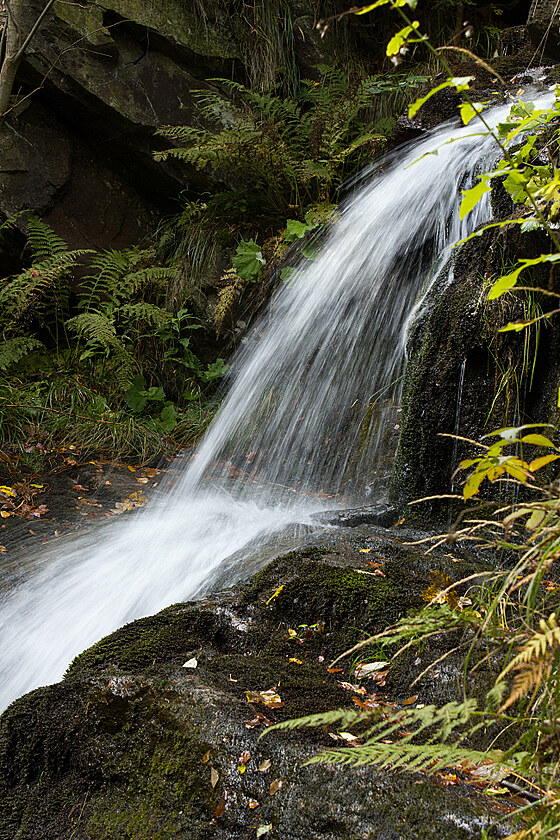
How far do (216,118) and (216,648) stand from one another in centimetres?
601

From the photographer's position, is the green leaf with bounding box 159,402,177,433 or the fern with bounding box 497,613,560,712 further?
the green leaf with bounding box 159,402,177,433

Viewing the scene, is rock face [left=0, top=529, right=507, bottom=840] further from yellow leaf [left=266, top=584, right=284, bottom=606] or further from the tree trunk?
the tree trunk

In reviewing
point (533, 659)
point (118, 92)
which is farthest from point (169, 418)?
point (533, 659)

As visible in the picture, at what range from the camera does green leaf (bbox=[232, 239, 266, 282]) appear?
241 inches

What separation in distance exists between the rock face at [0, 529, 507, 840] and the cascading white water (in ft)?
4.19

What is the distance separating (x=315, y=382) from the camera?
4.98 metres

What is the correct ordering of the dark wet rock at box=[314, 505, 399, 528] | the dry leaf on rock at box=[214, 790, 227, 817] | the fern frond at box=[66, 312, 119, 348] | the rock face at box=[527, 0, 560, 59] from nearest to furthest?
the dry leaf on rock at box=[214, 790, 227, 817], the dark wet rock at box=[314, 505, 399, 528], the rock face at box=[527, 0, 560, 59], the fern frond at box=[66, 312, 119, 348]

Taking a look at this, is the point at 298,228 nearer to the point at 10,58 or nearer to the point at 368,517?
the point at 10,58

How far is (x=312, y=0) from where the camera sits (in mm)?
7199

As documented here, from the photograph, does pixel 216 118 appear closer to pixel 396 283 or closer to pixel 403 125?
pixel 403 125

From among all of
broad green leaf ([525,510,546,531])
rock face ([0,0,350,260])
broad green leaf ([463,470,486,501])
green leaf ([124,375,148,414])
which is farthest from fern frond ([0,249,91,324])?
broad green leaf ([525,510,546,531])

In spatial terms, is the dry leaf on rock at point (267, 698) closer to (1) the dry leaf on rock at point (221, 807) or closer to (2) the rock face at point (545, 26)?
(1) the dry leaf on rock at point (221, 807)

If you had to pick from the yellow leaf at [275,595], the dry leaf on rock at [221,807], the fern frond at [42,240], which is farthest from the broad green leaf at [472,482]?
the fern frond at [42,240]

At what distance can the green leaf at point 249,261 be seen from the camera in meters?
6.11
